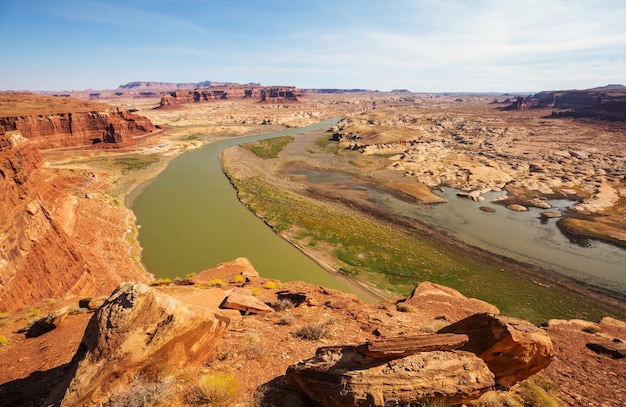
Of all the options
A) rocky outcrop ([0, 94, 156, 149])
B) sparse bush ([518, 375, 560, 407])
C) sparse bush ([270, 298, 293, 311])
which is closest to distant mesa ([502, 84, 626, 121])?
sparse bush ([518, 375, 560, 407])

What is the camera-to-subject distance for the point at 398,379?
269 inches

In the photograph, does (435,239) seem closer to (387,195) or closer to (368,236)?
(368,236)

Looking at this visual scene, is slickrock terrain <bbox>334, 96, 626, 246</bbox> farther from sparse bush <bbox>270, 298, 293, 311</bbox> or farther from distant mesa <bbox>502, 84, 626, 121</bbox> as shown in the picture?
sparse bush <bbox>270, 298, 293, 311</bbox>

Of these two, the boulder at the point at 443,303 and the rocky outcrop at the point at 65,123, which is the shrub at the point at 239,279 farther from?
the rocky outcrop at the point at 65,123

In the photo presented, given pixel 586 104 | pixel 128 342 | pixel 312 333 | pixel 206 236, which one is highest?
pixel 586 104

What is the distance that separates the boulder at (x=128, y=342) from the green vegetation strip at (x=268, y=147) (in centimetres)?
7292

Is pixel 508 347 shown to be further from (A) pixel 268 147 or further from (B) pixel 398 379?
(A) pixel 268 147

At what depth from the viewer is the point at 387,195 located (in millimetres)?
51125

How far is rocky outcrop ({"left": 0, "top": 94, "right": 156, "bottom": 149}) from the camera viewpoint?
67812 millimetres

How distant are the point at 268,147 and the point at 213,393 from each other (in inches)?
3397

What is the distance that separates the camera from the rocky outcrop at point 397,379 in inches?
264

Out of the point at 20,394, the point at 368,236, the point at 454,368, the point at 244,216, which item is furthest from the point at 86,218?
the point at 454,368

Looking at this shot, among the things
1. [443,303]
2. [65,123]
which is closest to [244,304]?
[443,303]

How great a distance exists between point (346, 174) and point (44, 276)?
51.3 meters
